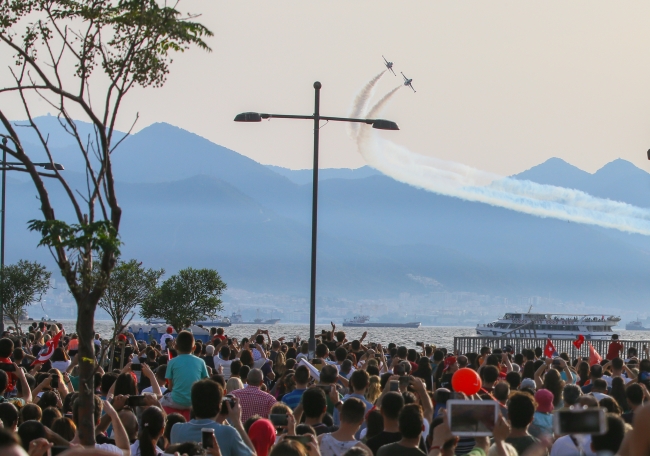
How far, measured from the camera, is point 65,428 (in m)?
7.75

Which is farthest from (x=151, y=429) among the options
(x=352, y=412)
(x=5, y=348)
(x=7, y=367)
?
(x=5, y=348)

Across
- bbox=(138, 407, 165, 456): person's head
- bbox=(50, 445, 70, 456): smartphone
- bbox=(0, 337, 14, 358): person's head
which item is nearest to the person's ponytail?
bbox=(138, 407, 165, 456): person's head

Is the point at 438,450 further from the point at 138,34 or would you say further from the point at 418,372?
the point at 418,372

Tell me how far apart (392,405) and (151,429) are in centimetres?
188

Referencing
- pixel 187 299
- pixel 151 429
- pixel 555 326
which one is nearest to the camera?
pixel 151 429

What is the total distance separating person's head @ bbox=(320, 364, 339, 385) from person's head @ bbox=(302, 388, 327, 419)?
1.82m

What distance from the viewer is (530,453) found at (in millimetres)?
4160

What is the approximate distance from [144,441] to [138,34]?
347 centimetres

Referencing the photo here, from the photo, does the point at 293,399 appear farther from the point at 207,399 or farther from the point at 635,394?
the point at 635,394

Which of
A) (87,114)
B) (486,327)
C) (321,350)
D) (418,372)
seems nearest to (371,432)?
(87,114)

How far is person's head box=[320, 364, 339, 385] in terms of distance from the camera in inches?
400

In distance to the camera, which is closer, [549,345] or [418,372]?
[418,372]

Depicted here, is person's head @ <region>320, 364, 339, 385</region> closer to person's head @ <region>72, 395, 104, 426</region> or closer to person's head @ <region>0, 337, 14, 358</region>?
person's head @ <region>72, 395, 104, 426</region>

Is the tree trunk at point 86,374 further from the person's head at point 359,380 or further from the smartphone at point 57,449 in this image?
the person's head at point 359,380
